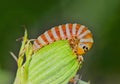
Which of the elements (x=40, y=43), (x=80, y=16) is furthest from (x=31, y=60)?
(x=80, y=16)

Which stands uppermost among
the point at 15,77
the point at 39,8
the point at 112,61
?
the point at 39,8

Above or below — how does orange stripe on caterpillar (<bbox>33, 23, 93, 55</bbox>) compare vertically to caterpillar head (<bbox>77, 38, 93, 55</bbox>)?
above

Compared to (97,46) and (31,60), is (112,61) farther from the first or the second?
(31,60)

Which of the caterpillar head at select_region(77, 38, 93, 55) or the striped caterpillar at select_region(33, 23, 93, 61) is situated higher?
the striped caterpillar at select_region(33, 23, 93, 61)
